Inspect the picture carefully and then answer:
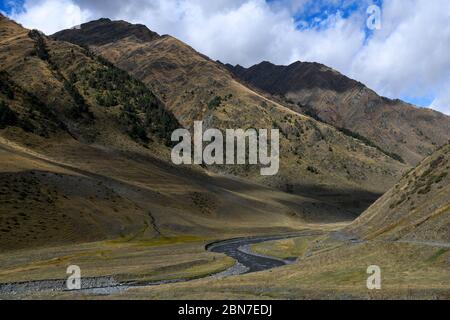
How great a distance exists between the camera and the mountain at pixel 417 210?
5541 centimetres

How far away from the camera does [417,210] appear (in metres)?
64.8

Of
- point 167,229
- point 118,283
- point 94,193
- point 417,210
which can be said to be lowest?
point 118,283

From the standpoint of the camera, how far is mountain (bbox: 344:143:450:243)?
182 feet

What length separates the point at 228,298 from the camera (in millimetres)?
31312

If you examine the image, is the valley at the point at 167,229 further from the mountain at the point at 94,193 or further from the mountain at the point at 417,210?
the mountain at the point at 94,193

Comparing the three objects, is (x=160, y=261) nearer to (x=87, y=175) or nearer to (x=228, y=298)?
(x=228, y=298)

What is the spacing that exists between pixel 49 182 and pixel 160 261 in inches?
2106
